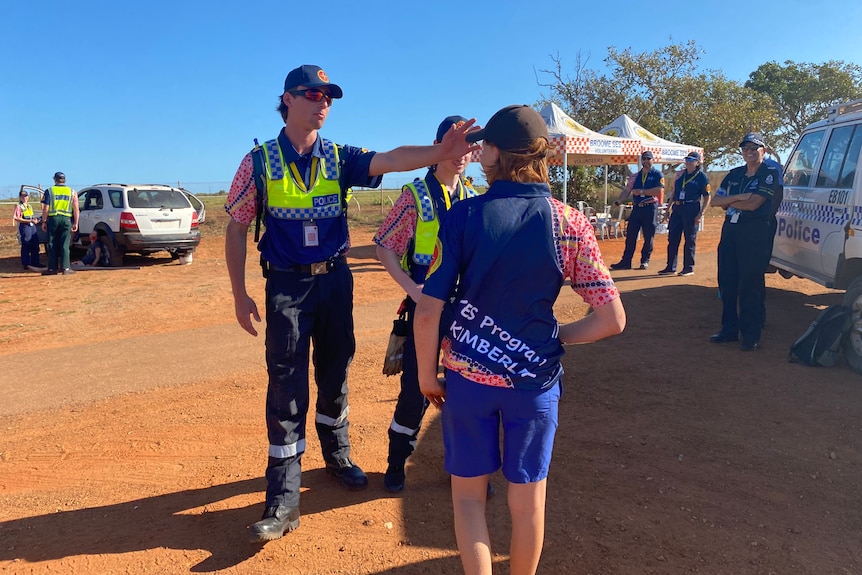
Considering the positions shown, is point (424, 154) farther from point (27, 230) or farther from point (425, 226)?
point (27, 230)

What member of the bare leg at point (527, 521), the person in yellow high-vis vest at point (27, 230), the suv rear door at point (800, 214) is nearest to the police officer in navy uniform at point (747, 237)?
the suv rear door at point (800, 214)

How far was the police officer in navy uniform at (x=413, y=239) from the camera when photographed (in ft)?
10.1

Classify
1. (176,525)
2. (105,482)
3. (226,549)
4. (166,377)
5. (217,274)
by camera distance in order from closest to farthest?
(226,549), (176,525), (105,482), (166,377), (217,274)

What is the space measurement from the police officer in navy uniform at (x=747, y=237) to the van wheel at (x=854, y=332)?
72cm

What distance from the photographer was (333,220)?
3.02m

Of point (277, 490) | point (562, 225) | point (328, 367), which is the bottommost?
point (277, 490)

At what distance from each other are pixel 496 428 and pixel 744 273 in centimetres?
467

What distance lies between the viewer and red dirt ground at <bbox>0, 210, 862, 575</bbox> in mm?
2793

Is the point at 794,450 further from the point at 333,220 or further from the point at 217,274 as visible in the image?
the point at 217,274

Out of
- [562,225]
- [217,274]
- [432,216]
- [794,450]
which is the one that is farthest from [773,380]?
[217,274]

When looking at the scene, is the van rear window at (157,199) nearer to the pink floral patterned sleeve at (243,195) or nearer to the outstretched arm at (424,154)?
the pink floral patterned sleeve at (243,195)

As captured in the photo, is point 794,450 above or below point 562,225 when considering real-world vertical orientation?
below

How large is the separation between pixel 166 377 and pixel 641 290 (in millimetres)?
6579

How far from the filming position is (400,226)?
3.16 metres
